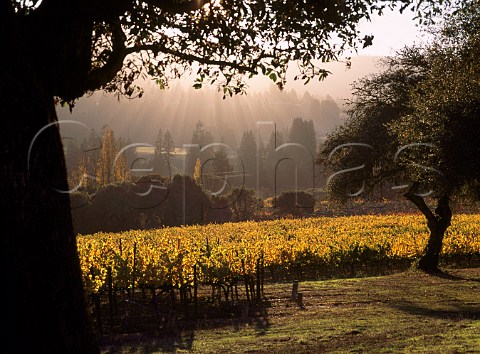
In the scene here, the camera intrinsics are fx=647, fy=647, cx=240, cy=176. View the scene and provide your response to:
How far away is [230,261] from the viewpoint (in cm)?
2752

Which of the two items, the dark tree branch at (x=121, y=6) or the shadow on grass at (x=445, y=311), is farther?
the shadow on grass at (x=445, y=311)

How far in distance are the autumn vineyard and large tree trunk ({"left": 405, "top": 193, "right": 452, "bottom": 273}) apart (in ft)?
10.3

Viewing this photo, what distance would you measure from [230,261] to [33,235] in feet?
67.4

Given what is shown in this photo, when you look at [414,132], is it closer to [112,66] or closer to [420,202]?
[420,202]

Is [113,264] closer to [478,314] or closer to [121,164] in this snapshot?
[478,314]

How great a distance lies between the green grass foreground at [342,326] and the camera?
602 inches

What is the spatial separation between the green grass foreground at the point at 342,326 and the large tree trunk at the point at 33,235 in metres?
8.37

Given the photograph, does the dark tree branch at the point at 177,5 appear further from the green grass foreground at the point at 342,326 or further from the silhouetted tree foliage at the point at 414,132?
the silhouetted tree foliage at the point at 414,132

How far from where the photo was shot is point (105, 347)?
17.2 metres

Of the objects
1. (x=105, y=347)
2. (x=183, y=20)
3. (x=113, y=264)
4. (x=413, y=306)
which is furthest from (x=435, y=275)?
(x=183, y=20)

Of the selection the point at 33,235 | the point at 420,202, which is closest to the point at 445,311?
the point at 420,202

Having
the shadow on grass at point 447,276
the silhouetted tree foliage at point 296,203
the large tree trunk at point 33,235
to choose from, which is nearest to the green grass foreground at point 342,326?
the shadow on grass at point 447,276

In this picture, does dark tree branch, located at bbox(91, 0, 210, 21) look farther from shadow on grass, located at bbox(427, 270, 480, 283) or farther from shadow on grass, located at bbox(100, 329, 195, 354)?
shadow on grass, located at bbox(427, 270, 480, 283)

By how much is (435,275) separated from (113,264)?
59.8ft
